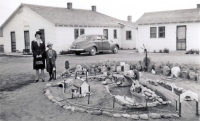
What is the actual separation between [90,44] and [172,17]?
23.6 ft

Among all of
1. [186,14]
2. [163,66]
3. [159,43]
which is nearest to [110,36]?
[159,43]

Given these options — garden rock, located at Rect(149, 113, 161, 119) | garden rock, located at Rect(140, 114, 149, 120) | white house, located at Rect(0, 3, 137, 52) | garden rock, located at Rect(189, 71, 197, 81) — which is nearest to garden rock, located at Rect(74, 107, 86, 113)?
garden rock, located at Rect(140, 114, 149, 120)

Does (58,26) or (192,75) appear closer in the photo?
(192,75)

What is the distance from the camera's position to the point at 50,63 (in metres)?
8.96

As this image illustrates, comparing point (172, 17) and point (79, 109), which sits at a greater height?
point (172, 17)

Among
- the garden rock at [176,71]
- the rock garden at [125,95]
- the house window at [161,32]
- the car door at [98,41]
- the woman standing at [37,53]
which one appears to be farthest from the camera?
the house window at [161,32]

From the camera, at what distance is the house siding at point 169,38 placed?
18953mm

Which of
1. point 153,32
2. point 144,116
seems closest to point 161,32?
point 153,32

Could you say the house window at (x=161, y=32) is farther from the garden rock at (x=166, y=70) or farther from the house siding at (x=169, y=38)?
the garden rock at (x=166, y=70)

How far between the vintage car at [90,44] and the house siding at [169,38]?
11.8ft

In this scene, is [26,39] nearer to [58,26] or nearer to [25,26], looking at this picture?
[25,26]

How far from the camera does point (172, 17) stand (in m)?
20.4

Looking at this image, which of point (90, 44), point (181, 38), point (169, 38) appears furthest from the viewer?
point (169, 38)

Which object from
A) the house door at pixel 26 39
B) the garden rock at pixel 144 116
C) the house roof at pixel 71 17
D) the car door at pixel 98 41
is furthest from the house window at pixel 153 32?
the garden rock at pixel 144 116
